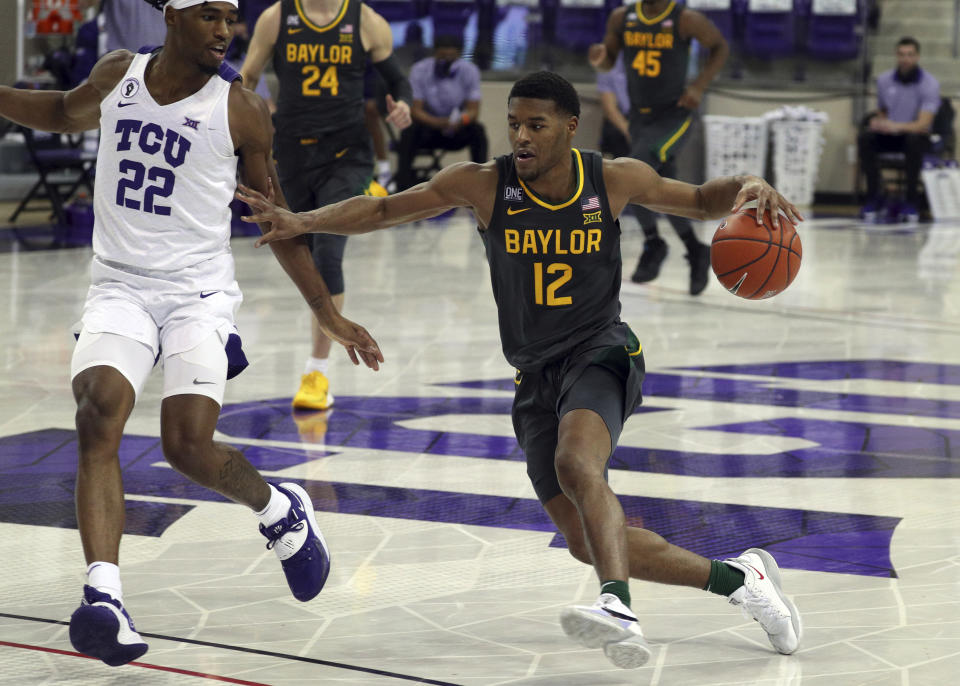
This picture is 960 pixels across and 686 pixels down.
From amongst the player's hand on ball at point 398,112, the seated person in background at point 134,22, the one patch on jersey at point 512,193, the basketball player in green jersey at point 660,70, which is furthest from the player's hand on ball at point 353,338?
the basketball player in green jersey at point 660,70

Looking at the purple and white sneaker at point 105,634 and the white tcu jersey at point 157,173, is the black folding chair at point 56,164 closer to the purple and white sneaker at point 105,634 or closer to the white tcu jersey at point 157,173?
the white tcu jersey at point 157,173

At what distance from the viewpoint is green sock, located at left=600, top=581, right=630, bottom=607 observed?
336 centimetres

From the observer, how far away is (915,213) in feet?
54.2

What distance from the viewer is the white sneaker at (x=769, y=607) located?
377 centimetres

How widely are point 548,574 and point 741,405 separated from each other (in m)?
2.71

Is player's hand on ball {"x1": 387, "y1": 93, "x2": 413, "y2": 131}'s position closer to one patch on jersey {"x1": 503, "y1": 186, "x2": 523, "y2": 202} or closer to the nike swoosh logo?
one patch on jersey {"x1": 503, "y1": 186, "x2": 523, "y2": 202}

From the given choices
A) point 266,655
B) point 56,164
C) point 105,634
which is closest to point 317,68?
point 266,655

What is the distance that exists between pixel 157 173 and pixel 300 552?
111 centimetres

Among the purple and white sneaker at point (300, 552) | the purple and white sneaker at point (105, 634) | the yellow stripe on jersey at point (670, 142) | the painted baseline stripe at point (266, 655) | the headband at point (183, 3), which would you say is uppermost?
the headband at point (183, 3)

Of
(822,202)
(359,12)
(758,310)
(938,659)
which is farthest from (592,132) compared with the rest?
(938,659)

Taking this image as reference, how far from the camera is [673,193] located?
404cm

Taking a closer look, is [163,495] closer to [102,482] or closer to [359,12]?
[102,482]

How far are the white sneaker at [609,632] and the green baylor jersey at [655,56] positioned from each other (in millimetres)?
7190

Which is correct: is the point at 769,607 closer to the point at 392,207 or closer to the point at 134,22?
the point at 392,207
